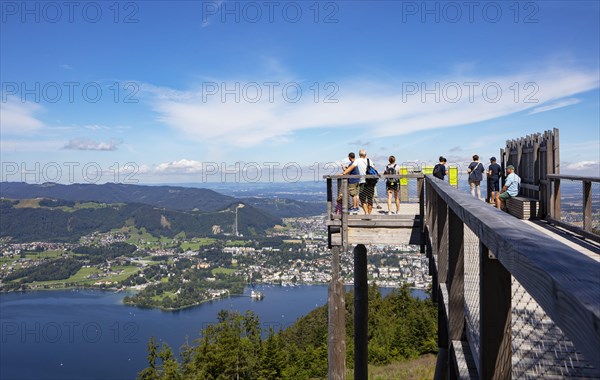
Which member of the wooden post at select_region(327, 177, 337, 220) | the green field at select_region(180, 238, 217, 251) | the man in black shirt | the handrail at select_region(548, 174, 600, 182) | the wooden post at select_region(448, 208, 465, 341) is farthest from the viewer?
the green field at select_region(180, 238, 217, 251)

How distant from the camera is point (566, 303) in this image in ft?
2.62

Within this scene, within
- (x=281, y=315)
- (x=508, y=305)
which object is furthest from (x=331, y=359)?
(x=281, y=315)

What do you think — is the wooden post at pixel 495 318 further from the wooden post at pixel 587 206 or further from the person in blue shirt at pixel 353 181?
the person in blue shirt at pixel 353 181

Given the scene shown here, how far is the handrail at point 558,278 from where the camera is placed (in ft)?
2.38

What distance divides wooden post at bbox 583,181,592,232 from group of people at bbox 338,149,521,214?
2.59 metres

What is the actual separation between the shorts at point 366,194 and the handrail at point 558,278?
7420 mm

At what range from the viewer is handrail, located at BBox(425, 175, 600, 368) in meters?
0.73

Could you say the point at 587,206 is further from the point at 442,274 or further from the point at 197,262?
the point at 197,262

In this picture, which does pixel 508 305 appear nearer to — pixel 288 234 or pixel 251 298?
pixel 251 298

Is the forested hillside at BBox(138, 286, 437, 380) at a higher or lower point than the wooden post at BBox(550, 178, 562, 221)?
lower

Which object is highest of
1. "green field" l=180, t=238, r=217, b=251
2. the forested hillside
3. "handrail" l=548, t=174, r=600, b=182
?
"handrail" l=548, t=174, r=600, b=182

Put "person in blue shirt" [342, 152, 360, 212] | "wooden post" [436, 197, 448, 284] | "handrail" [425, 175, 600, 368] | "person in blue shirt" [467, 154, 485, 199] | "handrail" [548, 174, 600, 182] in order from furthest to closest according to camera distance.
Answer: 1. "person in blue shirt" [467, 154, 485, 199]
2. "person in blue shirt" [342, 152, 360, 212]
3. "handrail" [548, 174, 600, 182]
4. "wooden post" [436, 197, 448, 284]
5. "handrail" [425, 175, 600, 368]

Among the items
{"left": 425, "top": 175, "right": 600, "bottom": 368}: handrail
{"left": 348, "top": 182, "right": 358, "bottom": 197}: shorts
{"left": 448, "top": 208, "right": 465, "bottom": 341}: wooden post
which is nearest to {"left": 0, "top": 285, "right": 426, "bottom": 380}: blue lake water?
{"left": 348, "top": 182, "right": 358, "bottom": 197}: shorts

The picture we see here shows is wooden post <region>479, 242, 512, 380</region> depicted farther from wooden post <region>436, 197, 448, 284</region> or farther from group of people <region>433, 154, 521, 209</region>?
group of people <region>433, 154, 521, 209</region>
